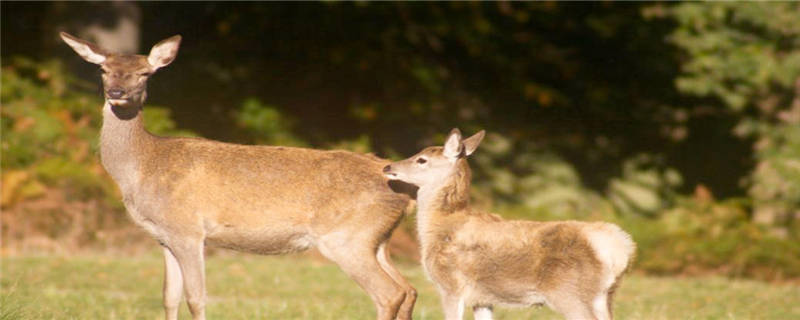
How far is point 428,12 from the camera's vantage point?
2006 centimetres

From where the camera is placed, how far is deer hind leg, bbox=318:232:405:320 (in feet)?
28.3

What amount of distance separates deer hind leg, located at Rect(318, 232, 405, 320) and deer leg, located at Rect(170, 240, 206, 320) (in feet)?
2.85

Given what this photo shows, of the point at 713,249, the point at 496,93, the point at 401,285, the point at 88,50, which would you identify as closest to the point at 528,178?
the point at 496,93

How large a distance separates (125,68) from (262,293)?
4684mm

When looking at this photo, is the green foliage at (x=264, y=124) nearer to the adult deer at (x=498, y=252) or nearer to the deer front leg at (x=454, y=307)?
the adult deer at (x=498, y=252)

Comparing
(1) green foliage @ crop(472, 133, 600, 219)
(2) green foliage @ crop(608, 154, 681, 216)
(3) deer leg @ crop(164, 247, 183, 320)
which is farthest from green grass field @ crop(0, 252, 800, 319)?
(2) green foliage @ crop(608, 154, 681, 216)

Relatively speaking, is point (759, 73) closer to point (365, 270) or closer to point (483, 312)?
point (483, 312)

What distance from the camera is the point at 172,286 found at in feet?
29.2

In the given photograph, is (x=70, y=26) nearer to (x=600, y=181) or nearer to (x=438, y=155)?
(x=600, y=181)

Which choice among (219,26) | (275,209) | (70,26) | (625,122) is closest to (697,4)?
(625,122)

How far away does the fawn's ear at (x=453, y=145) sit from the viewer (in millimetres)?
8727

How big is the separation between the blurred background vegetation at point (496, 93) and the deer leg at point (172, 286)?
988 cm

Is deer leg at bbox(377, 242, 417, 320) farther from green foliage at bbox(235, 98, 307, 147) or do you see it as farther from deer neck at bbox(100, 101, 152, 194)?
green foliage at bbox(235, 98, 307, 147)

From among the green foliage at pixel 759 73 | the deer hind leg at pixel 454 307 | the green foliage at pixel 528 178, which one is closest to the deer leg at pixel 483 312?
the deer hind leg at pixel 454 307
